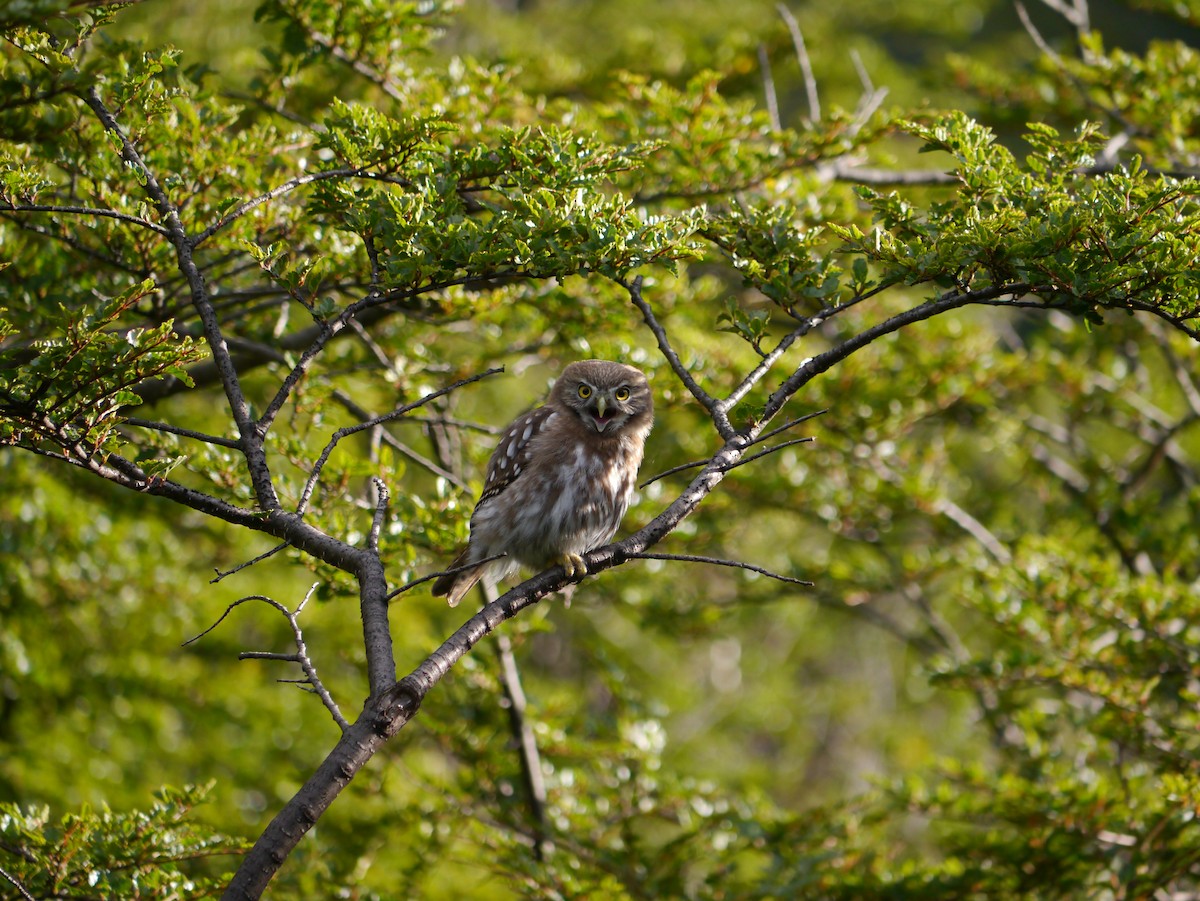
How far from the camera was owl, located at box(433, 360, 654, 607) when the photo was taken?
14.3ft

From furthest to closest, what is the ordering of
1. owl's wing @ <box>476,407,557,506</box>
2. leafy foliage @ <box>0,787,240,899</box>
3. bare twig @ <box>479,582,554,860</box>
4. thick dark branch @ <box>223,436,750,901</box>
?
bare twig @ <box>479,582,554,860</box>, owl's wing @ <box>476,407,557,506</box>, leafy foliage @ <box>0,787,240,899</box>, thick dark branch @ <box>223,436,750,901</box>

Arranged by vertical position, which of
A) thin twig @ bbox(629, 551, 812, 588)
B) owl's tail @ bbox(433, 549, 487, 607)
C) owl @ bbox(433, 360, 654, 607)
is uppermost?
owl @ bbox(433, 360, 654, 607)

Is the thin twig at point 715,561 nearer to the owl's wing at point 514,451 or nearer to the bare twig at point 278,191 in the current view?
the bare twig at point 278,191

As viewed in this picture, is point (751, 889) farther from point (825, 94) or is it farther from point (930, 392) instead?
point (825, 94)

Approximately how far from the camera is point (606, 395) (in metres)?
4.34

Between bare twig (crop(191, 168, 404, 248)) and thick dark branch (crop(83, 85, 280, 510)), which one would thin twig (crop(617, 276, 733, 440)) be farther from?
thick dark branch (crop(83, 85, 280, 510))

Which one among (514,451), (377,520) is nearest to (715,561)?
(377,520)

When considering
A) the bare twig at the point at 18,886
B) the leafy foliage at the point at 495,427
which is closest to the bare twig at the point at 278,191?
the leafy foliage at the point at 495,427

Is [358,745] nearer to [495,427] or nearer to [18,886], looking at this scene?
[18,886]

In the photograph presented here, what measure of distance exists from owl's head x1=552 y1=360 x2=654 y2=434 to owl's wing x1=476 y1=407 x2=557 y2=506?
0.14 m

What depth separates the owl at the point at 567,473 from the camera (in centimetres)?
436

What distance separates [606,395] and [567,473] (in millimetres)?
370

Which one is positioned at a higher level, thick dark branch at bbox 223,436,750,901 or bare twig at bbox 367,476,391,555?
bare twig at bbox 367,476,391,555

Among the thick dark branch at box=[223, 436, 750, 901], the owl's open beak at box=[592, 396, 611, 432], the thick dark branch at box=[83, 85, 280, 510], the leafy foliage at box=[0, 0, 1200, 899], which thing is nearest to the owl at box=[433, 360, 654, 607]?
the owl's open beak at box=[592, 396, 611, 432]
